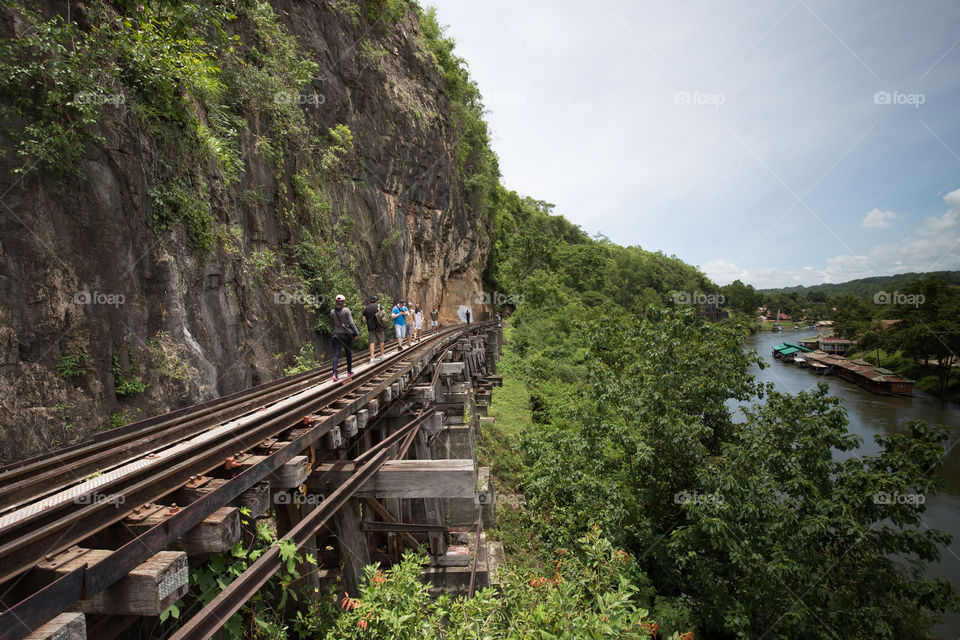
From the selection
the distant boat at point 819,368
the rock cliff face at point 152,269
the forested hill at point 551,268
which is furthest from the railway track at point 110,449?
the distant boat at point 819,368

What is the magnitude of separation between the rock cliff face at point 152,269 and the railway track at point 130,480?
6.28 ft

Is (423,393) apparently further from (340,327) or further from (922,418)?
(922,418)

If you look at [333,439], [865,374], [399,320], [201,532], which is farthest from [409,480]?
[865,374]

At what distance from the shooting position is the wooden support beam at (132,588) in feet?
6.13

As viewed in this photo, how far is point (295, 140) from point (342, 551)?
40.5 feet

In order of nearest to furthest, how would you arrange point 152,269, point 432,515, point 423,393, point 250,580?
point 250,580
point 432,515
point 152,269
point 423,393

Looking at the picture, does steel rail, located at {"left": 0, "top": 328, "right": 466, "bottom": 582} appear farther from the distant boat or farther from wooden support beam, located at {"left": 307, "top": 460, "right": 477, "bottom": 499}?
the distant boat

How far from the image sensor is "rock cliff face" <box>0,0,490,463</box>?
5.35 meters

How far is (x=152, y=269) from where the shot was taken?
23.0 ft

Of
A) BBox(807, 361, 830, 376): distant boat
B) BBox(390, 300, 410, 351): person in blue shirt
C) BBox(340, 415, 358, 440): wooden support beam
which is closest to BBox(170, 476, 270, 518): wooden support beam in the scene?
BBox(340, 415, 358, 440): wooden support beam

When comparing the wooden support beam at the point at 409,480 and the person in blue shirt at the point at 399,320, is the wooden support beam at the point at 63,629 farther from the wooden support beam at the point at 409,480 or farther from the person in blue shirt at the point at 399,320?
the person in blue shirt at the point at 399,320

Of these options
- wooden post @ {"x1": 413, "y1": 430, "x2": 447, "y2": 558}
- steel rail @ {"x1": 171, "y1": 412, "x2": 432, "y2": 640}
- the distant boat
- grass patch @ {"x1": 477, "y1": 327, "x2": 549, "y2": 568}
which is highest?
steel rail @ {"x1": 171, "y1": 412, "x2": 432, "y2": 640}

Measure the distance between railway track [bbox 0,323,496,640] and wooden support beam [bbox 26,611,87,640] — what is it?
1.6 inches

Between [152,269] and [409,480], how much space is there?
608 centimetres
